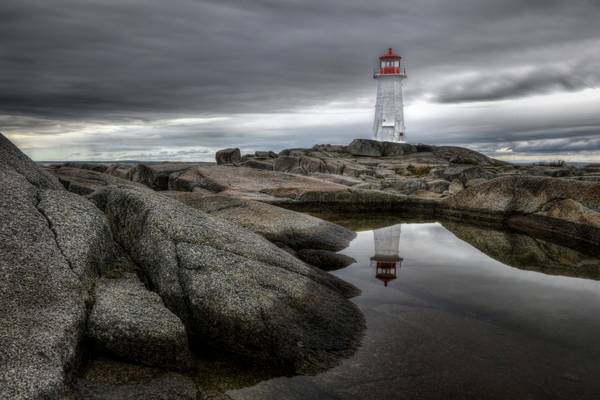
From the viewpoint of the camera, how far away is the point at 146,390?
4.91 metres

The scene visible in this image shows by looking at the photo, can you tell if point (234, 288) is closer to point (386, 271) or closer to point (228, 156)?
point (386, 271)

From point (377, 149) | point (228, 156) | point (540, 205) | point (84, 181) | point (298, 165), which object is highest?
point (377, 149)

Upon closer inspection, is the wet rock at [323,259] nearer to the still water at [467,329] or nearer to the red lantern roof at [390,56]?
the still water at [467,329]

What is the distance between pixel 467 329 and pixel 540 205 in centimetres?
1004

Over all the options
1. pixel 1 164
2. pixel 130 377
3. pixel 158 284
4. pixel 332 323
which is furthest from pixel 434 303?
pixel 1 164

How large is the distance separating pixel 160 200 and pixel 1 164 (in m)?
Answer: 2.69

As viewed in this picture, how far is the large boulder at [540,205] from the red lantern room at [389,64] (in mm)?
49868

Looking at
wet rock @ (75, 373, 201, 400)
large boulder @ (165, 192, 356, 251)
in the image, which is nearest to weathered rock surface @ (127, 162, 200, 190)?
large boulder @ (165, 192, 356, 251)

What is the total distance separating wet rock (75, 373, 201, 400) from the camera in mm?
4664

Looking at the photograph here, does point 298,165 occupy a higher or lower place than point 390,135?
lower

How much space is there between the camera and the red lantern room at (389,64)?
65.2 meters

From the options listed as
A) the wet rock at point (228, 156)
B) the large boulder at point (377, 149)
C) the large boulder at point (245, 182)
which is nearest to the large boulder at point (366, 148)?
the large boulder at point (377, 149)

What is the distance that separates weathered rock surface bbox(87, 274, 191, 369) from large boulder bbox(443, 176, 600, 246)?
12.5 m

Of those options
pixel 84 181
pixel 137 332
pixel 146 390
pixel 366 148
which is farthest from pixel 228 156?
pixel 146 390
